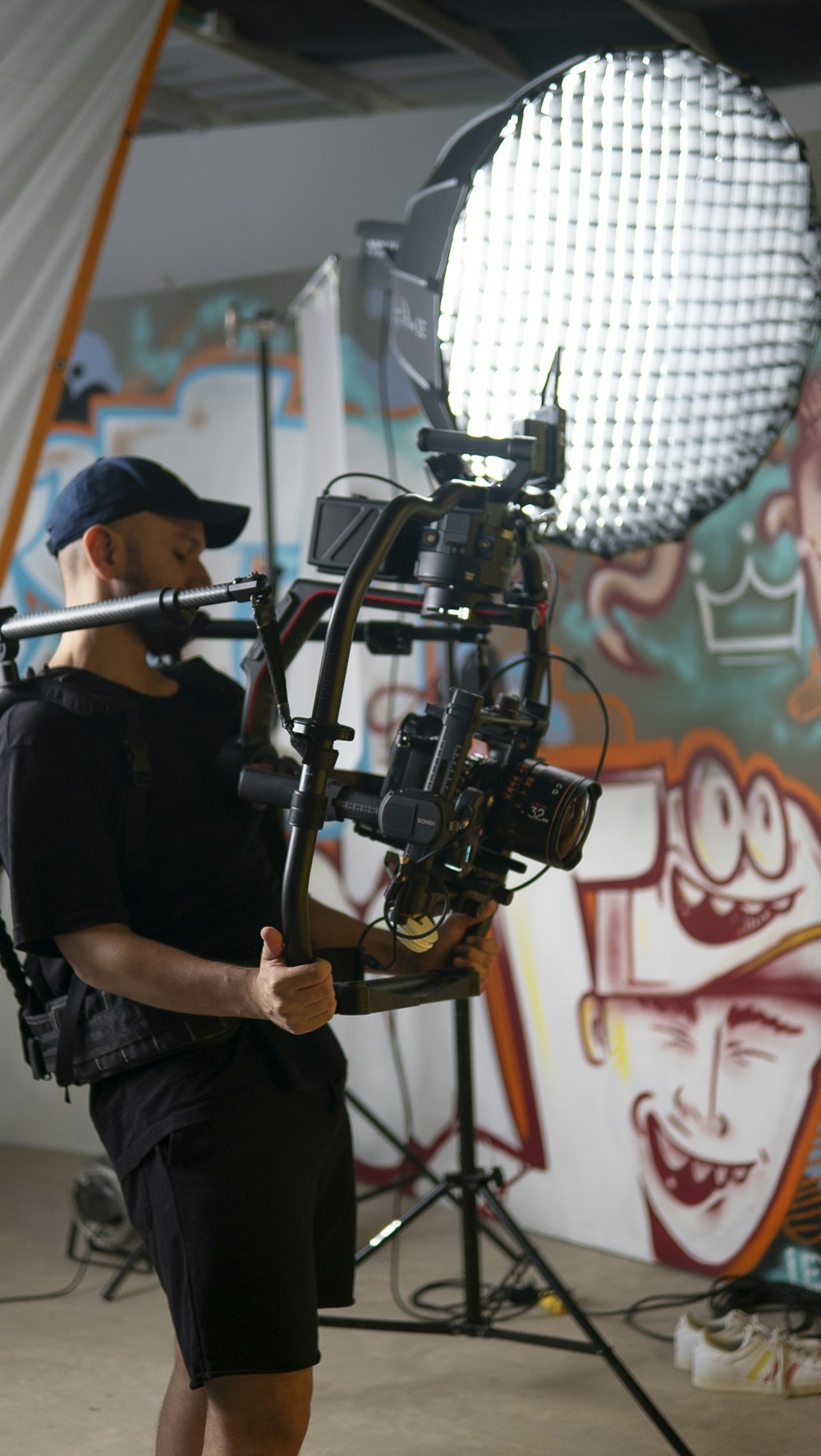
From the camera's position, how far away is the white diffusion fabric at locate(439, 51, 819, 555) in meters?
1.77

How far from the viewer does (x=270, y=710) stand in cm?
176

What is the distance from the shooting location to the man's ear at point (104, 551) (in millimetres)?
1773

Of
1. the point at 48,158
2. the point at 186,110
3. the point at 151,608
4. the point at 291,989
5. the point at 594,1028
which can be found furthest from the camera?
the point at 186,110

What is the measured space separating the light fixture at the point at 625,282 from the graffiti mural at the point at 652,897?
0.90m

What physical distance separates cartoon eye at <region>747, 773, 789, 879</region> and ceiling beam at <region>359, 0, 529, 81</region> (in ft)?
5.38

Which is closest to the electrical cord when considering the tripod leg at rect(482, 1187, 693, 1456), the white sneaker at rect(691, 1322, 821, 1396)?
the tripod leg at rect(482, 1187, 693, 1456)

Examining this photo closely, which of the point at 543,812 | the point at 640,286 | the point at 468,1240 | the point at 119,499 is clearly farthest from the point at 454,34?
the point at 468,1240

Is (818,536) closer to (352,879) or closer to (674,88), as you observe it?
(674,88)

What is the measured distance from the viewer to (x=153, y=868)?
1.70 metres

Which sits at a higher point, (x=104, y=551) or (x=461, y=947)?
(x=104, y=551)

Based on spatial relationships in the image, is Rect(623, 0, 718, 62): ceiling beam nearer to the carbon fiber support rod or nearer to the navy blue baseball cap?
the navy blue baseball cap

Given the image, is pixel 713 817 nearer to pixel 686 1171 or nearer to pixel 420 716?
pixel 686 1171

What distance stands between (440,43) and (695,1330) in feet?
8.95

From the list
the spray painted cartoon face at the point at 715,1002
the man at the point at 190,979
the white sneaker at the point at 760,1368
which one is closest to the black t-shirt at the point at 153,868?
the man at the point at 190,979
